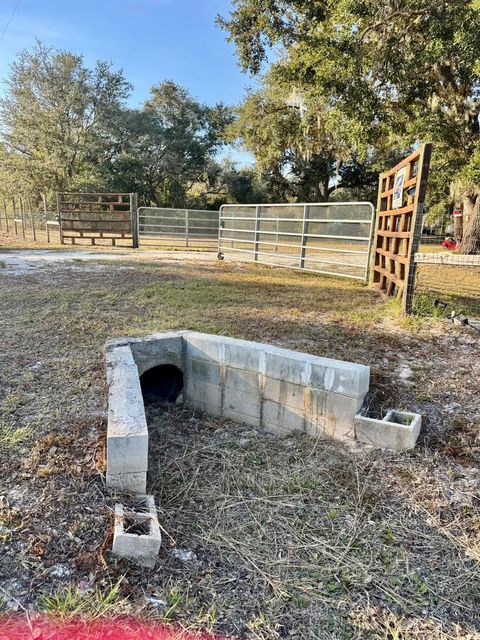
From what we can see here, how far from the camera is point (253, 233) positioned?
10016mm

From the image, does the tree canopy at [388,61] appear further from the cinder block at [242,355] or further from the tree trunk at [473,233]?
the cinder block at [242,355]

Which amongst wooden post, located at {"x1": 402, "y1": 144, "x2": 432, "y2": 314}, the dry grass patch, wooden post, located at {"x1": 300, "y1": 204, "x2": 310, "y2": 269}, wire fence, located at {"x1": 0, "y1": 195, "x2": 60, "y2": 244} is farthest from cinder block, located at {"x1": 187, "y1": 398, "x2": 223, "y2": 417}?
wire fence, located at {"x1": 0, "y1": 195, "x2": 60, "y2": 244}

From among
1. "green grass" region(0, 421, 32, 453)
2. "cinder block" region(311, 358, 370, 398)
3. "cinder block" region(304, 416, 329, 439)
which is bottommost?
"cinder block" region(304, 416, 329, 439)

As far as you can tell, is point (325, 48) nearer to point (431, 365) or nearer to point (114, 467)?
point (431, 365)

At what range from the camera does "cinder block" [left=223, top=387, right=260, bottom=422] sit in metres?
3.19

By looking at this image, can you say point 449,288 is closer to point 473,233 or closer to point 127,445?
point 473,233

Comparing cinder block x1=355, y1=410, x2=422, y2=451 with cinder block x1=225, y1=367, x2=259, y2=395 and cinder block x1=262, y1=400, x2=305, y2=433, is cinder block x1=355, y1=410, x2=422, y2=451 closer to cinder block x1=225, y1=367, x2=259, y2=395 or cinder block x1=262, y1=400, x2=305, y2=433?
cinder block x1=262, y1=400, x2=305, y2=433

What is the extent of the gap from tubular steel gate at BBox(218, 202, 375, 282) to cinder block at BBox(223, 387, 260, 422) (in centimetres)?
472

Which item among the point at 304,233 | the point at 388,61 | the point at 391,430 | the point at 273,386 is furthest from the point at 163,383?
the point at 388,61

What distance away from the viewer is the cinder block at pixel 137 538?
1.73 metres

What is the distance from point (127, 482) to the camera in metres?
2.08

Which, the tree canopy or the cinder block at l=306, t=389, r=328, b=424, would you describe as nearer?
the cinder block at l=306, t=389, r=328, b=424

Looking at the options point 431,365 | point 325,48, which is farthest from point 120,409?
point 325,48

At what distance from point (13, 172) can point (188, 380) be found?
895 inches
